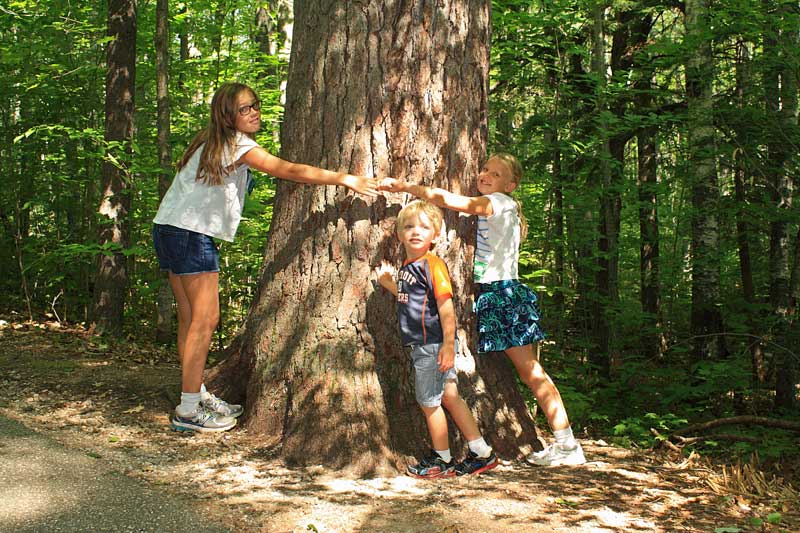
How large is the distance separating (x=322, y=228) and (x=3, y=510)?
216cm

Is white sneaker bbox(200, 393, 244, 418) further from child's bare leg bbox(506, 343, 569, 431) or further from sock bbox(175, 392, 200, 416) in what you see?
child's bare leg bbox(506, 343, 569, 431)

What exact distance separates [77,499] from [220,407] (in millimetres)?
1212

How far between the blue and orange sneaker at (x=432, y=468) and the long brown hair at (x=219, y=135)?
2079mm

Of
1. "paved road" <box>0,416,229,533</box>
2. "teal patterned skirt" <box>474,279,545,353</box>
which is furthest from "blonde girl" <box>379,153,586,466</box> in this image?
"paved road" <box>0,416,229,533</box>

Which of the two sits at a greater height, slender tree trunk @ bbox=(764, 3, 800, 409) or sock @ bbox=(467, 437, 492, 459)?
slender tree trunk @ bbox=(764, 3, 800, 409)

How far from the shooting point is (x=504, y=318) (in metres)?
4.11

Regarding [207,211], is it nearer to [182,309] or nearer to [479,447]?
[182,309]

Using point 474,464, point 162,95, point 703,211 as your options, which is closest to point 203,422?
point 474,464

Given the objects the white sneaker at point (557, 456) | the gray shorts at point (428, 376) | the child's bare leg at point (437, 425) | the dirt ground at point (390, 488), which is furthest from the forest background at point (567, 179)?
the gray shorts at point (428, 376)

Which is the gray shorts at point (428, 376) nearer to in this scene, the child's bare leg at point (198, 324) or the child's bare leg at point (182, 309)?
the child's bare leg at point (198, 324)

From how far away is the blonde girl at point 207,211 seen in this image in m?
3.99

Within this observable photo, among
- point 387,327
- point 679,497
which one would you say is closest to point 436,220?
point 387,327

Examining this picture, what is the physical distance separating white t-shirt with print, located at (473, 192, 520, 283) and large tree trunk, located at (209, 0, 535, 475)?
0.33 ft

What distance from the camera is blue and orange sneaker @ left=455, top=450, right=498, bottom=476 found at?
12.3ft
